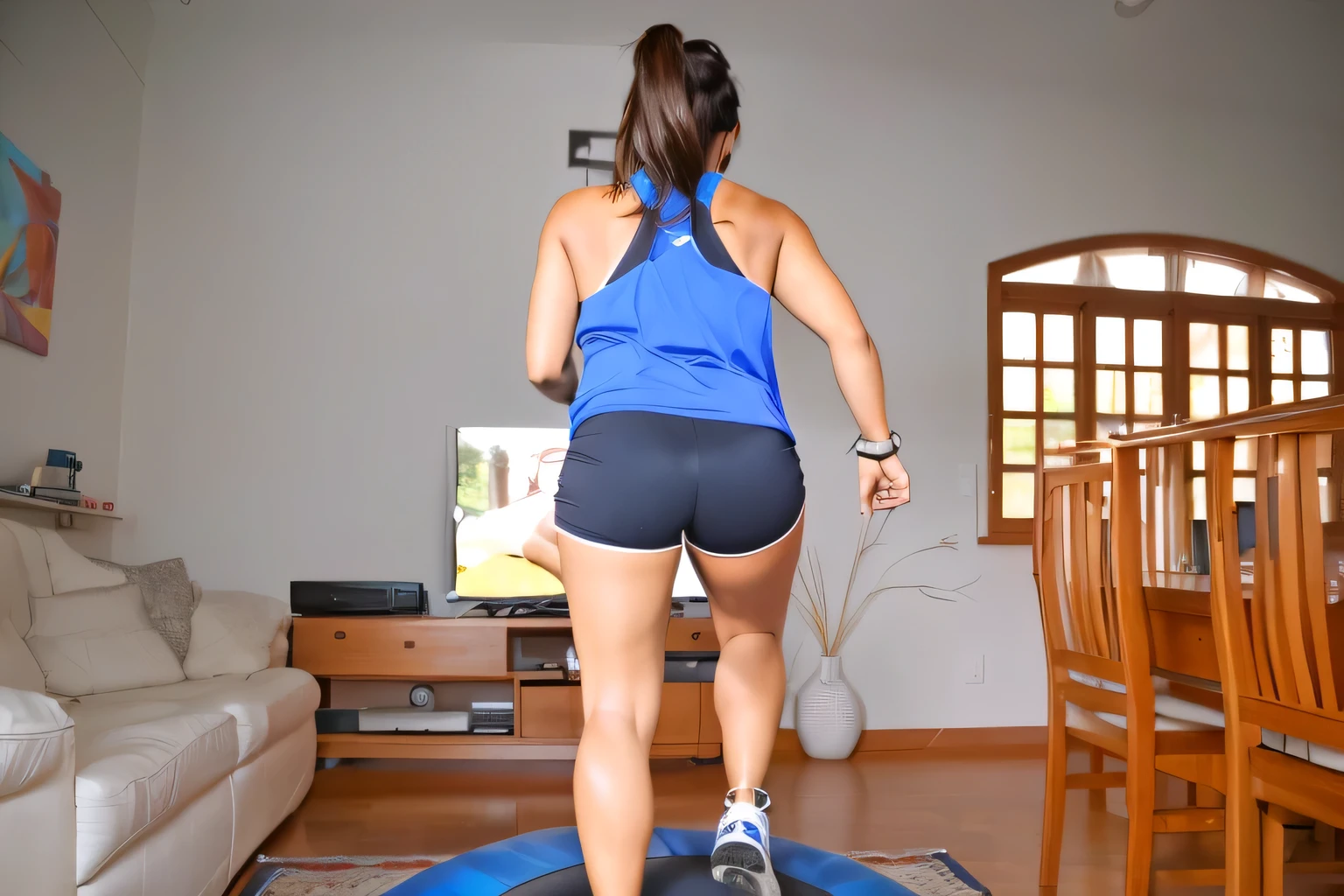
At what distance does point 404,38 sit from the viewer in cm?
436

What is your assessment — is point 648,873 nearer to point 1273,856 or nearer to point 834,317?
point 834,317

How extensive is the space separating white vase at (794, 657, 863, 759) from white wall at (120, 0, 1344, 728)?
0.81 ft

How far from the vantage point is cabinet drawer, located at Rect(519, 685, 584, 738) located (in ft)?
12.1

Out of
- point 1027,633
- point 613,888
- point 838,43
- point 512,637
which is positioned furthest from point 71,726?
point 838,43

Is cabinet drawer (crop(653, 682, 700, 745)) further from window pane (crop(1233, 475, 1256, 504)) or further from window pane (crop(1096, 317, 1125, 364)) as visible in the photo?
window pane (crop(1233, 475, 1256, 504))

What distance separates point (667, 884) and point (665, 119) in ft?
3.87

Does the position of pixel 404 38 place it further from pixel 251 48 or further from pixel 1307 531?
pixel 1307 531

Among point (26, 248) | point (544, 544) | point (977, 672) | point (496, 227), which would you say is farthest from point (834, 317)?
point (977, 672)

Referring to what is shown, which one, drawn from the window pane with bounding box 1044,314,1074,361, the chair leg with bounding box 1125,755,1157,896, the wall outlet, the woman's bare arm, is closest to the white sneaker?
the woman's bare arm

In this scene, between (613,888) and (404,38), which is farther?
(404,38)

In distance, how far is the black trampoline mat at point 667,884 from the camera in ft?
4.82

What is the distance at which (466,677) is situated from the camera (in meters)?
3.68

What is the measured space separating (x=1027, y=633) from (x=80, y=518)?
413 cm

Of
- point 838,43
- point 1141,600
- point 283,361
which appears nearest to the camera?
point 1141,600
